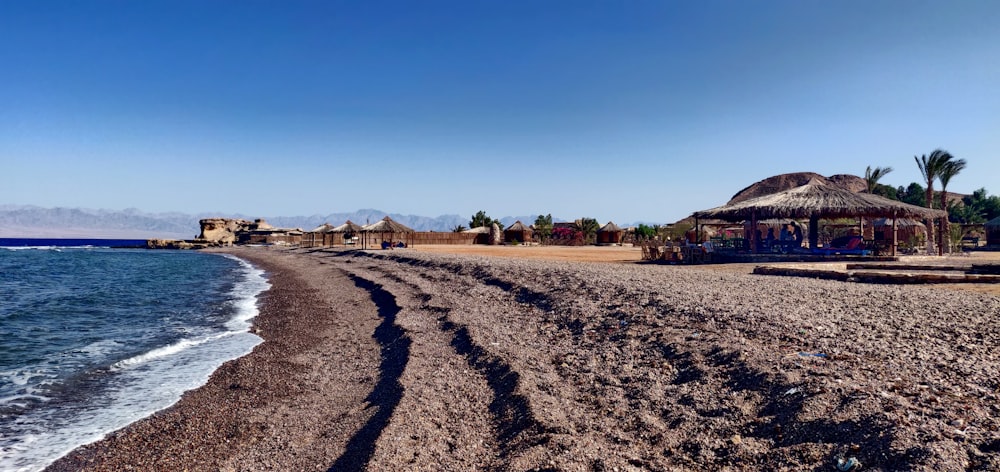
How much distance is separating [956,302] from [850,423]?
22.6 feet

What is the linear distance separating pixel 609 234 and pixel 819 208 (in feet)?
91.3

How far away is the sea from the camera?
670 cm

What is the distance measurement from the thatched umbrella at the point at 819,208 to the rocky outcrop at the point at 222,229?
87.4 meters

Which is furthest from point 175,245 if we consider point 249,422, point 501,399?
point 501,399

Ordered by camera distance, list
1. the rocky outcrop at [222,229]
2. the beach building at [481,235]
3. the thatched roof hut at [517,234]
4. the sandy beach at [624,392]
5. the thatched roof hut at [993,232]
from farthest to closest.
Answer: the rocky outcrop at [222,229] < the beach building at [481,235] < the thatched roof hut at [517,234] < the thatched roof hut at [993,232] < the sandy beach at [624,392]

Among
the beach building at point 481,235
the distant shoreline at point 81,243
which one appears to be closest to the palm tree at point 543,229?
the beach building at point 481,235

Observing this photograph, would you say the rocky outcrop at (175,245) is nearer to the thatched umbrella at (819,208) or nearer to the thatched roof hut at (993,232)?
the thatched umbrella at (819,208)

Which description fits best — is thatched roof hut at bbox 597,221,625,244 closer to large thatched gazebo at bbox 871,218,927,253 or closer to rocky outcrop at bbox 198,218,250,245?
large thatched gazebo at bbox 871,218,927,253

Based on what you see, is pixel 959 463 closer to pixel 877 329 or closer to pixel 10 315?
pixel 877 329

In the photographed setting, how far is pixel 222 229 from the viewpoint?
3863 inches

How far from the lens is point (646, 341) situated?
7.45 metres

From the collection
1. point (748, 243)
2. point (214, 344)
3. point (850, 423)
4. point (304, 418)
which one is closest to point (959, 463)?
point (850, 423)

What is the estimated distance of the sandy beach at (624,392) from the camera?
4.14 metres

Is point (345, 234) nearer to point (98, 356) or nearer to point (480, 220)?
point (480, 220)
